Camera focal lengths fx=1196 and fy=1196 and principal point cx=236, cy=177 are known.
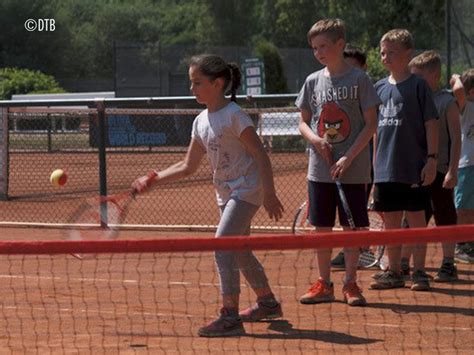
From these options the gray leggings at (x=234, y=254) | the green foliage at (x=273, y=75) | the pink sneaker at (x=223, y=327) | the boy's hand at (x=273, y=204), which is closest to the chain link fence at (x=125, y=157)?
the gray leggings at (x=234, y=254)

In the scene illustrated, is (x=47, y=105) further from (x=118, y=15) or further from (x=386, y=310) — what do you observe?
(x=118, y=15)

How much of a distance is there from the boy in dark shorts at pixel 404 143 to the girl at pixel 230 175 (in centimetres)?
156

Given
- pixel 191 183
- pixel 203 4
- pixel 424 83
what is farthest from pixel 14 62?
pixel 424 83

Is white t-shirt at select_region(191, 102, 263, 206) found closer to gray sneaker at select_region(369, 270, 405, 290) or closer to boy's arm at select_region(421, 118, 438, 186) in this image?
boy's arm at select_region(421, 118, 438, 186)

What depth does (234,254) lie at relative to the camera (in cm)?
722

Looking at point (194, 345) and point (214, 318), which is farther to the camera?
point (214, 318)

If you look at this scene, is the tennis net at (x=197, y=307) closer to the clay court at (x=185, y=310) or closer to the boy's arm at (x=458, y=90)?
the clay court at (x=185, y=310)

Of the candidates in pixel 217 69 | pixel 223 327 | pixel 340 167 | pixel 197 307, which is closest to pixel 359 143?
pixel 340 167

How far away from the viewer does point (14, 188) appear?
16109 millimetres

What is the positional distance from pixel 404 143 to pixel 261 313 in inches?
73.4

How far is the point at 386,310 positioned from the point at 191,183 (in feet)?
32.6

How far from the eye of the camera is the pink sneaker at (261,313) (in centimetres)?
743

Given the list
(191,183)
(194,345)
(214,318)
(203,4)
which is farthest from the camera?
(203,4)

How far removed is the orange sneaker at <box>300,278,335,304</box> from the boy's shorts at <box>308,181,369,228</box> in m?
0.41
